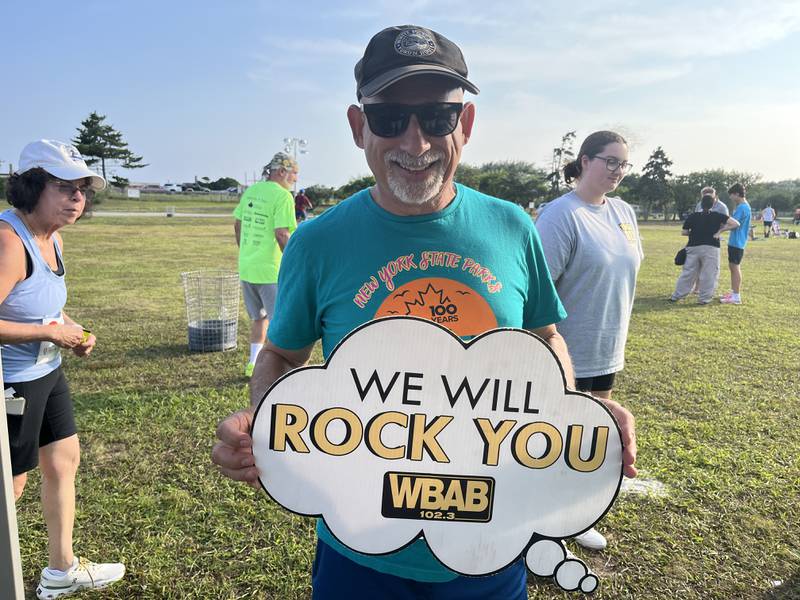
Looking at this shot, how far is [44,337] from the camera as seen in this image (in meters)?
2.13

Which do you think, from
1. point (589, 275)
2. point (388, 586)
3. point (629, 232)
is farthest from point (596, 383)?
point (388, 586)

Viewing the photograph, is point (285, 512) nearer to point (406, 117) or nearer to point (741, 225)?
point (406, 117)

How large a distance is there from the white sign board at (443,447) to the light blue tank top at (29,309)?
1.52 meters

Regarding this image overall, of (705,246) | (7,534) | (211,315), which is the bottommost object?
(211,315)

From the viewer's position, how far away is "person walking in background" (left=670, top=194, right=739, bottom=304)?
912 centimetres

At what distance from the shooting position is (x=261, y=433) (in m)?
1.20

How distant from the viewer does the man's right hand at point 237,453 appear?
1.20 m

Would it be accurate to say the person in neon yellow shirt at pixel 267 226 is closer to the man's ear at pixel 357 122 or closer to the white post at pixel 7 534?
the man's ear at pixel 357 122

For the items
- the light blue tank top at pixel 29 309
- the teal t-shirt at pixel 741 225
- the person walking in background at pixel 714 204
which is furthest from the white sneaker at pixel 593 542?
the teal t-shirt at pixel 741 225

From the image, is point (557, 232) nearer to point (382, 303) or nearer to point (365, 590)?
point (382, 303)

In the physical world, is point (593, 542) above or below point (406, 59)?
below

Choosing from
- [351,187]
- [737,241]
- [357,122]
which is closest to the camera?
[357,122]

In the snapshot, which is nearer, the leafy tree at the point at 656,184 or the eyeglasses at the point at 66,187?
the eyeglasses at the point at 66,187

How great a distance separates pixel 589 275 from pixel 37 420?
8.24 feet
